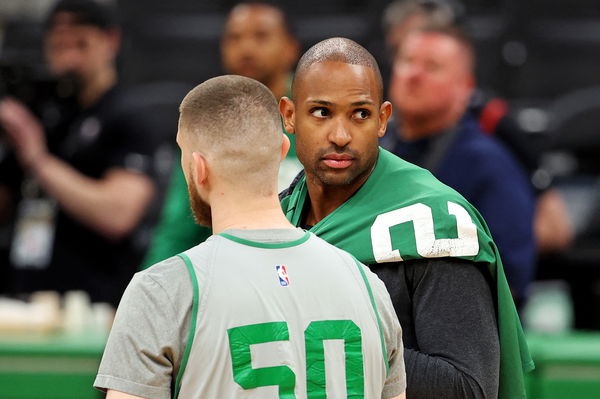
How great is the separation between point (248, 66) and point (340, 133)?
182 cm

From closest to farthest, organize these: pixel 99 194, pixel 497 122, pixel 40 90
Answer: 1. pixel 497 122
2. pixel 99 194
3. pixel 40 90

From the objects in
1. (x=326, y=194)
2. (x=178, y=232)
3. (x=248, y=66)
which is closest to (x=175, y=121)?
(x=248, y=66)

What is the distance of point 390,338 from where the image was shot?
1.94m

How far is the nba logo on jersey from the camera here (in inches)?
72.8

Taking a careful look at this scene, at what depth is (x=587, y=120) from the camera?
6.16 metres

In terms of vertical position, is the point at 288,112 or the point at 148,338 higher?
the point at 288,112

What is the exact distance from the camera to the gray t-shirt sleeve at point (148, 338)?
1771mm

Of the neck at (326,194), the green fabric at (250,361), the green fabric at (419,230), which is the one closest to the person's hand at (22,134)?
the neck at (326,194)

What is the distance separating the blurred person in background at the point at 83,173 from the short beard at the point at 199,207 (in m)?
2.74

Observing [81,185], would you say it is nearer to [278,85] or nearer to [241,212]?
[278,85]

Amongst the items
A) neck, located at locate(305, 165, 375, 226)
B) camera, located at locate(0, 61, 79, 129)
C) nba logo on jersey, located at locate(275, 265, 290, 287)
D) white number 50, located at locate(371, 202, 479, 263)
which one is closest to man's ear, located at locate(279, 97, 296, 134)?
neck, located at locate(305, 165, 375, 226)

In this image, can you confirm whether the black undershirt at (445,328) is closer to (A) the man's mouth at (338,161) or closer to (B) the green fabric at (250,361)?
(A) the man's mouth at (338,161)

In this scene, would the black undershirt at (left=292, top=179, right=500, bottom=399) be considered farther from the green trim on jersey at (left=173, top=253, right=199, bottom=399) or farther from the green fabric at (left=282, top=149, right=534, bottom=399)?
the green trim on jersey at (left=173, top=253, right=199, bottom=399)

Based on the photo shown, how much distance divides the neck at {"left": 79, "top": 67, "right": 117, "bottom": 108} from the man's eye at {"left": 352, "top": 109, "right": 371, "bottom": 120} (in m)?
2.98
